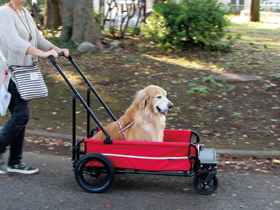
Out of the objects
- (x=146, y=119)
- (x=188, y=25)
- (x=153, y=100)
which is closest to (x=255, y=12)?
(x=188, y=25)

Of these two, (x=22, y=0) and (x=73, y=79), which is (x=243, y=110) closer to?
(x=73, y=79)

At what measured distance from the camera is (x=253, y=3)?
19.5m

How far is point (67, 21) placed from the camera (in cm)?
981

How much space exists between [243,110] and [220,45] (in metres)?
3.59

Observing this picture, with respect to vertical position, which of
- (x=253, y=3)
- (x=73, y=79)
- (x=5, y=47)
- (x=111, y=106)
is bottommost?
(x=111, y=106)

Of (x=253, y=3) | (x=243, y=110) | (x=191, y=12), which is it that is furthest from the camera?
(x=253, y=3)

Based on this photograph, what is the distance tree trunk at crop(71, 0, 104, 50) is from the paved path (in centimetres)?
579

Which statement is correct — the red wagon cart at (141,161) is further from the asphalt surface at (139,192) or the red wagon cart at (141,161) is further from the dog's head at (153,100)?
the dog's head at (153,100)

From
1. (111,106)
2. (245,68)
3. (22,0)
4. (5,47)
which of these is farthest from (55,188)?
(245,68)

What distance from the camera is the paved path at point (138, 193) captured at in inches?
129

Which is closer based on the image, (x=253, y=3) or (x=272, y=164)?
(x=272, y=164)

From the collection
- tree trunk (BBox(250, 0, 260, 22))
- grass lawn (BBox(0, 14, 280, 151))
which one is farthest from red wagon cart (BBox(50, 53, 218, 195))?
tree trunk (BBox(250, 0, 260, 22))

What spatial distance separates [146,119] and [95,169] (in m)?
0.86

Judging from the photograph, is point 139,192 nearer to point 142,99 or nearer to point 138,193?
point 138,193
